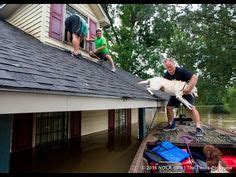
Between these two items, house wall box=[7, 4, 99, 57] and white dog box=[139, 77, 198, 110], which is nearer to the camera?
white dog box=[139, 77, 198, 110]

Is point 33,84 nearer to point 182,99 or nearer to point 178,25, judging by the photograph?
point 182,99

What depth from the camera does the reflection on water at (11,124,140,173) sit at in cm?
473

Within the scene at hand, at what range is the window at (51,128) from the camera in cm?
584

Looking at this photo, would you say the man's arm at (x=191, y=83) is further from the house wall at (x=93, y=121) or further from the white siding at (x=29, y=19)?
the white siding at (x=29, y=19)

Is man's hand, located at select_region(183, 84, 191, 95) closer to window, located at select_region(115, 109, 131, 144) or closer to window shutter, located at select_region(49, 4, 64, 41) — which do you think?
window shutter, located at select_region(49, 4, 64, 41)

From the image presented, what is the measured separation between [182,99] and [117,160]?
212 centimetres

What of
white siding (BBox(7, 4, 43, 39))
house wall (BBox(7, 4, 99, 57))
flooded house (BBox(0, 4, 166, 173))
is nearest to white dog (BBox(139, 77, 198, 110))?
flooded house (BBox(0, 4, 166, 173))

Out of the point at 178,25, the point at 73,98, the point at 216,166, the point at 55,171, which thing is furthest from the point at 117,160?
the point at 178,25

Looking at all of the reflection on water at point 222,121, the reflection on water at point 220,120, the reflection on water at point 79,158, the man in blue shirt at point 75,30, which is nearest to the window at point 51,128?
the reflection on water at point 79,158

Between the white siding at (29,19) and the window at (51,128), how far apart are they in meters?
2.28

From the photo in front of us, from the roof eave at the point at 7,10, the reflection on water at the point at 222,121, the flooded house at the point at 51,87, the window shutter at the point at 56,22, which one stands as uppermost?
the roof eave at the point at 7,10

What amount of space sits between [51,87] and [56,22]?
4.85 metres

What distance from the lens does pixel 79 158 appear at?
5512mm

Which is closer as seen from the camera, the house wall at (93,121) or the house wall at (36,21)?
the house wall at (36,21)
